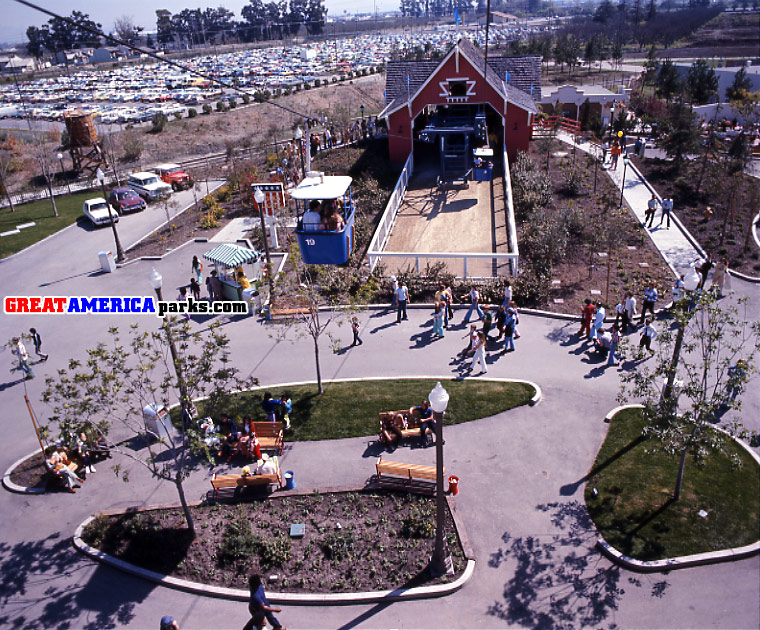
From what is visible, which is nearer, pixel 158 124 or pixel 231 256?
pixel 231 256

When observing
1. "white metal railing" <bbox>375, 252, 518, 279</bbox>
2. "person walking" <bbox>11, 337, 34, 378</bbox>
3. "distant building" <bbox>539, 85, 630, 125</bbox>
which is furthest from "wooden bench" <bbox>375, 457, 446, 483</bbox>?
"distant building" <bbox>539, 85, 630, 125</bbox>

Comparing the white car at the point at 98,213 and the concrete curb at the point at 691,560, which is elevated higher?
the white car at the point at 98,213

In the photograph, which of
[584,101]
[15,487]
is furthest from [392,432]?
[584,101]

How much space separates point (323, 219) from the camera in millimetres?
17281

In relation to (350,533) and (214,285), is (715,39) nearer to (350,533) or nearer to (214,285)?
(214,285)

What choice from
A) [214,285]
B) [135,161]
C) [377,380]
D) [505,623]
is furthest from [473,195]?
[135,161]

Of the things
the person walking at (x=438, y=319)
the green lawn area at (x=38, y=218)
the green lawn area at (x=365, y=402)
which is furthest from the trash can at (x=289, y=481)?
the green lawn area at (x=38, y=218)

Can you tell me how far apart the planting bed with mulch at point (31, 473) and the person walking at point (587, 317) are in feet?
49.1

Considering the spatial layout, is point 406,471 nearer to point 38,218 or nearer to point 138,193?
point 138,193

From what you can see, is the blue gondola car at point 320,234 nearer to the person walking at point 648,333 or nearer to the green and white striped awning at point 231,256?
the green and white striped awning at point 231,256

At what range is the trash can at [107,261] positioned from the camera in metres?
24.5

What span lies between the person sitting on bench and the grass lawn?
4.35 meters

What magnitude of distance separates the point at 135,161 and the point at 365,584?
43501mm

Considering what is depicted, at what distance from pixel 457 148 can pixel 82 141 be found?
2842 cm
